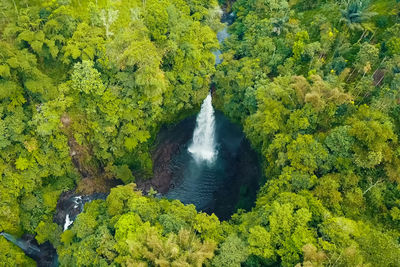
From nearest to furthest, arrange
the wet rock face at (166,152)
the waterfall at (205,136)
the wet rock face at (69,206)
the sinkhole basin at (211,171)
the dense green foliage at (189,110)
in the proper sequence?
the dense green foliage at (189,110) < the wet rock face at (69,206) < the sinkhole basin at (211,171) < the wet rock face at (166,152) < the waterfall at (205,136)

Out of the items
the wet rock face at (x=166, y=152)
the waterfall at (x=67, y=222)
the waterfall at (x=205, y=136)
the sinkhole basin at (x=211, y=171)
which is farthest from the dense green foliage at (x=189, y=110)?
the waterfall at (x=205, y=136)

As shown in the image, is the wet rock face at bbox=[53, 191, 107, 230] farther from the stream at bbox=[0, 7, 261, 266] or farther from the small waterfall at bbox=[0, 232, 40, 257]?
the small waterfall at bbox=[0, 232, 40, 257]

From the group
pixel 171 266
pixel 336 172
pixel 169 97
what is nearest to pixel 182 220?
pixel 171 266

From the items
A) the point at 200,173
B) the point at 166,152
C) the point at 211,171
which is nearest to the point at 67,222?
the point at 166,152

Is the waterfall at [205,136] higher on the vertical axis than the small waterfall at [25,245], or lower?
higher

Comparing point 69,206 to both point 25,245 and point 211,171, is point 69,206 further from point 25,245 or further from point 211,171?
point 211,171

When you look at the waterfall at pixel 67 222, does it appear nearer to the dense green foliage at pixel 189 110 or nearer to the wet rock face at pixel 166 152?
the dense green foliage at pixel 189 110

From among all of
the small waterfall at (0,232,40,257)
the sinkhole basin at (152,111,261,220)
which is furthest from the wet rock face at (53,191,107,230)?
the sinkhole basin at (152,111,261,220)
